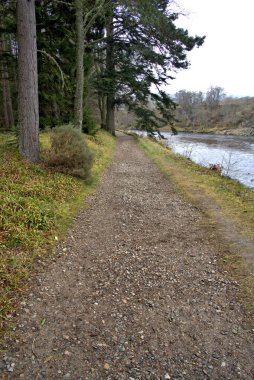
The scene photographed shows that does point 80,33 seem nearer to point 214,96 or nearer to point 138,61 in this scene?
point 138,61

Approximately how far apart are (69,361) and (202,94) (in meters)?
89.8

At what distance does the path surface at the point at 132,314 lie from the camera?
2.60 m

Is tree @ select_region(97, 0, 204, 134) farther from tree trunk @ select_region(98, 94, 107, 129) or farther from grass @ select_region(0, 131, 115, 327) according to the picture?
grass @ select_region(0, 131, 115, 327)

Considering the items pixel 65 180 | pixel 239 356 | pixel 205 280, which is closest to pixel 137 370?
pixel 239 356

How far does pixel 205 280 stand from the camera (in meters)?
3.98

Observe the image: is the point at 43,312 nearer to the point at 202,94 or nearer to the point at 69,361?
the point at 69,361

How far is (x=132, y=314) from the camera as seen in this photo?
3277 millimetres

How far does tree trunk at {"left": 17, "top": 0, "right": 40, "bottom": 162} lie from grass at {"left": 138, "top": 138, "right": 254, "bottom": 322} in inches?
188

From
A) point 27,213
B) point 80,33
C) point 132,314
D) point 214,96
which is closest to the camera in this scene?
point 132,314

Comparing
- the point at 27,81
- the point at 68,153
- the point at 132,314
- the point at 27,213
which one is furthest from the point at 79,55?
the point at 132,314

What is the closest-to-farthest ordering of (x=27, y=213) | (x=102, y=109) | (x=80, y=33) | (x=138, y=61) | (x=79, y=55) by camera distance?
(x=27, y=213), (x=80, y=33), (x=79, y=55), (x=138, y=61), (x=102, y=109)

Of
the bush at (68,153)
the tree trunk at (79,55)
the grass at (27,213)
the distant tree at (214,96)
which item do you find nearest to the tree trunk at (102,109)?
the tree trunk at (79,55)

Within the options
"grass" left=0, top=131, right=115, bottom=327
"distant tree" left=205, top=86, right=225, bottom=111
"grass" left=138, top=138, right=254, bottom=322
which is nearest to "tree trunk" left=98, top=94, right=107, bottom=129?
"grass" left=138, top=138, right=254, bottom=322

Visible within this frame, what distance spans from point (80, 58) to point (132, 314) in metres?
10.7
